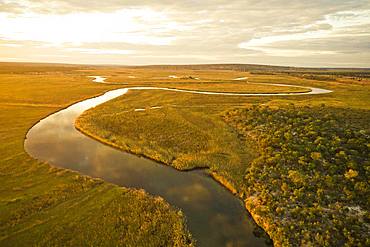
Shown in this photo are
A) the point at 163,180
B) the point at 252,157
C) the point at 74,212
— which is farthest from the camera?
the point at 252,157

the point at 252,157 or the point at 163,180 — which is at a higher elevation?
the point at 252,157

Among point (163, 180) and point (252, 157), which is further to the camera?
point (252, 157)

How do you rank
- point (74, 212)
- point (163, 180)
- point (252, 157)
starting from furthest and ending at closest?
point (252, 157) < point (163, 180) < point (74, 212)

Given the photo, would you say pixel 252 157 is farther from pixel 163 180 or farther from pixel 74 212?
pixel 74 212

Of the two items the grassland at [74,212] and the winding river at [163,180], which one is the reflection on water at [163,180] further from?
the grassland at [74,212]

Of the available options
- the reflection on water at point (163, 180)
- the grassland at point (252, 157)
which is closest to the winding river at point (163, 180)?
the reflection on water at point (163, 180)

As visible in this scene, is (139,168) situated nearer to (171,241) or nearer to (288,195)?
(171,241)

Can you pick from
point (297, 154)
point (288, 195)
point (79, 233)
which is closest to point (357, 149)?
point (297, 154)

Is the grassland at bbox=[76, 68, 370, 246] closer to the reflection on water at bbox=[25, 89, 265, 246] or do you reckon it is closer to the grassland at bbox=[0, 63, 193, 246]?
the reflection on water at bbox=[25, 89, 265, 246]

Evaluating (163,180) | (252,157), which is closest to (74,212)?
(163,180)
